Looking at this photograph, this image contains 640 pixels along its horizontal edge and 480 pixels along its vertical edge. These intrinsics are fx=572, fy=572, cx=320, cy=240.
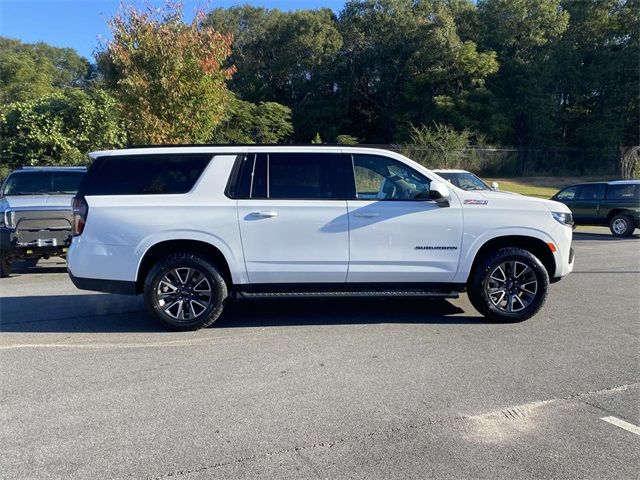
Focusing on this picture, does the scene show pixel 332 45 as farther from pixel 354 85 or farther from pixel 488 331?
pixel 488 331

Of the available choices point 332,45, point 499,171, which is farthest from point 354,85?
point 499,171

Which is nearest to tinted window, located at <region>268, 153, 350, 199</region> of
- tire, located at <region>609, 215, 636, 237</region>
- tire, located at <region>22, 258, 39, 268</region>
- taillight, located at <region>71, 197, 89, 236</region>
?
taillight, located at <region>71, 197, 89, 236</region>

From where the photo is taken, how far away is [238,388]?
4.69 m

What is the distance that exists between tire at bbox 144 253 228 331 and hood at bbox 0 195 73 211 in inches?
189

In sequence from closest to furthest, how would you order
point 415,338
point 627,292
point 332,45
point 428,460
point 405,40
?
point 428,460 < point 415,338 < point 627,292 < point 405,40 < point 332,45

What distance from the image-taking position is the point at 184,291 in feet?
20.7

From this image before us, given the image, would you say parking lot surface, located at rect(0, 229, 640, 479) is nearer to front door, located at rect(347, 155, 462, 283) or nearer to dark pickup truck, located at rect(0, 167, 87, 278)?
front door, located at rect(347, 155, 462, 283)

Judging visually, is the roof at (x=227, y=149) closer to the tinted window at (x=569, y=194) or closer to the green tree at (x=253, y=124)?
the tinted window at (x=569, y=194)

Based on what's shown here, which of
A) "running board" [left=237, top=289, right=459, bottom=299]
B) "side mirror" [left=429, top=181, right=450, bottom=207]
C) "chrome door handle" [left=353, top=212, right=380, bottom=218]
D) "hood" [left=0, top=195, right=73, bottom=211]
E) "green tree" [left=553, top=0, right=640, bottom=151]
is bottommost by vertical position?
"running board" [left=237, top=289, right=459, bottom=299]

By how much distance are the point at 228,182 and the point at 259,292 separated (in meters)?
1.27

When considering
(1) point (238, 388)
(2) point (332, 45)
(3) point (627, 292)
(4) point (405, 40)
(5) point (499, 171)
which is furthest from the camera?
(2) point (332, 45)

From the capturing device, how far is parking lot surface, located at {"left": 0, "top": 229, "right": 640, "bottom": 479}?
3543 millimetres

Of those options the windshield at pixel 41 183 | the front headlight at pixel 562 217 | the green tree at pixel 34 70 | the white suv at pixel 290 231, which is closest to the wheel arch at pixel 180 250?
the white suv at pixel 290 231

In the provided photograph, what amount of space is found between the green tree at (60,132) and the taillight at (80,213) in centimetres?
1785
